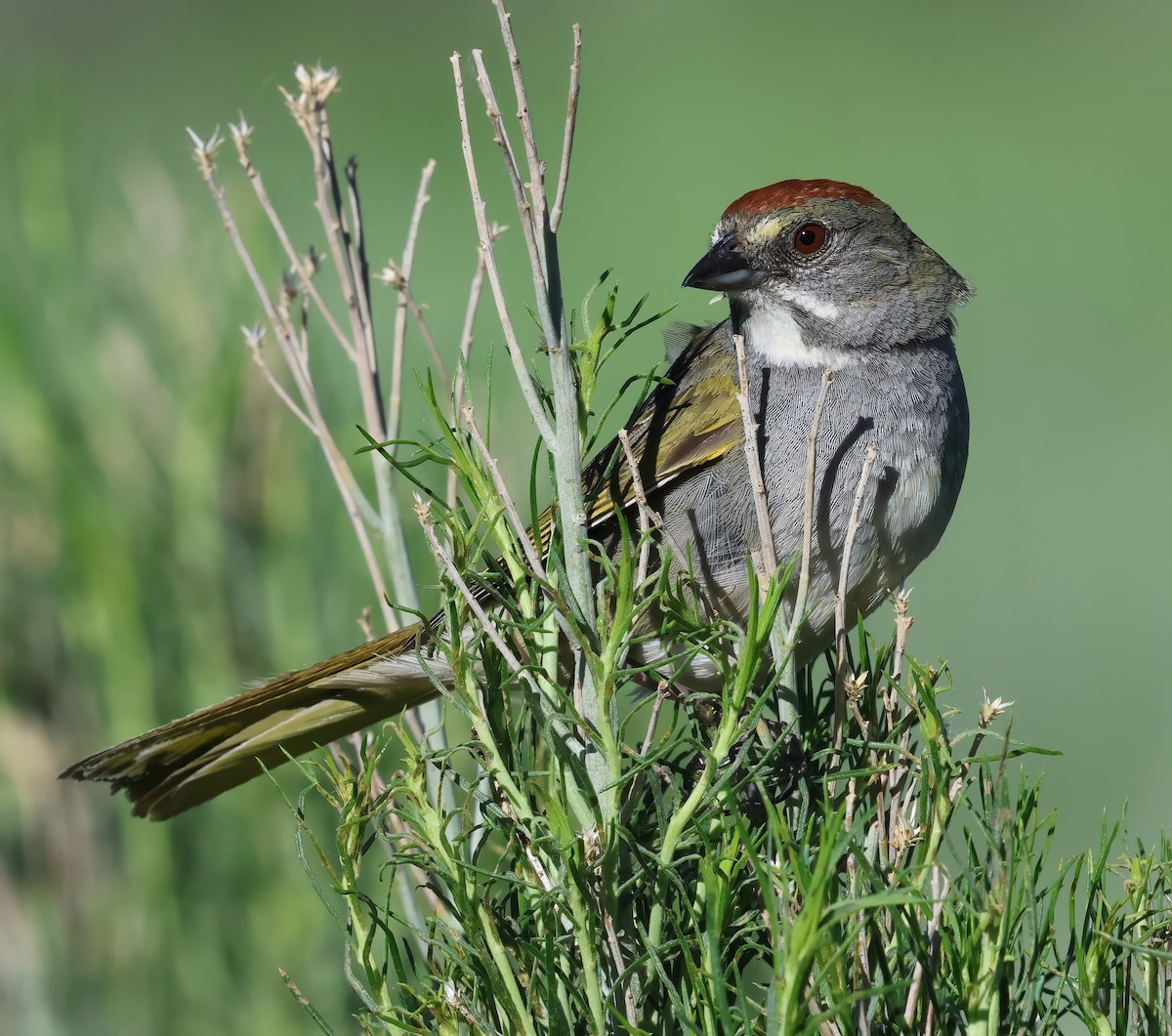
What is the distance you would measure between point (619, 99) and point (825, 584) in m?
13.0

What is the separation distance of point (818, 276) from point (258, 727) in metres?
1.37

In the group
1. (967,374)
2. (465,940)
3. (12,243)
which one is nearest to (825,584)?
(465,940)

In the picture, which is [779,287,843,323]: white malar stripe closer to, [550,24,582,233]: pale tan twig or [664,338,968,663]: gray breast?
[664,338,968,663]: gray breast

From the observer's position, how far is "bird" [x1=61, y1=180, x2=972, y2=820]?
7.10ft

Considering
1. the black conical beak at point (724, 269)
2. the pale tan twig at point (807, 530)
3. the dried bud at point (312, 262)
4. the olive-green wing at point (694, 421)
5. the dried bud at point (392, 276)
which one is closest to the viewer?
the pale tan twig at point (807, 530)

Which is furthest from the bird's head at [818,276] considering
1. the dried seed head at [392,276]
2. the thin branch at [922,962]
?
the thin branch at [922,962]

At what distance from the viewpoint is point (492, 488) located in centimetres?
157

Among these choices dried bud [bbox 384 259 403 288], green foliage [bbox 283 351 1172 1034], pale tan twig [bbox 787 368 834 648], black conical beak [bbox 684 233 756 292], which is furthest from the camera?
black conical beak [bbox 684 233 756 292]

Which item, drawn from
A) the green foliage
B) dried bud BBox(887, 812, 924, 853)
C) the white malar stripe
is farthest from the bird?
dried bud BBox(887, 812, 924, 853)

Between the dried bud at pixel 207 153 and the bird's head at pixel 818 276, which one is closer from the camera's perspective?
the dried bud at pixel 207 153

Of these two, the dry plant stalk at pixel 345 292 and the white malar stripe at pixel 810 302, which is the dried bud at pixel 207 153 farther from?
the white malar stripe at pixel 810 302

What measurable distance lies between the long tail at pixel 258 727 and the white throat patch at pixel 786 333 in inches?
34.8

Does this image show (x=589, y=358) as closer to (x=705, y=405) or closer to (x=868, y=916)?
(x=868, y=916)

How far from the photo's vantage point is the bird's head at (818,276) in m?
2.63
